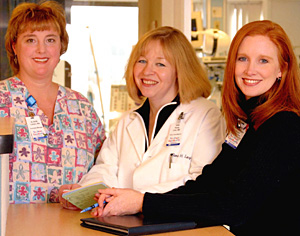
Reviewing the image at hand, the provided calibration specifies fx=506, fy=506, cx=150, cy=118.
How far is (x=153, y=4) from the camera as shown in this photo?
5125mm

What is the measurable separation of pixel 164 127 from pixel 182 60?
1.27ft

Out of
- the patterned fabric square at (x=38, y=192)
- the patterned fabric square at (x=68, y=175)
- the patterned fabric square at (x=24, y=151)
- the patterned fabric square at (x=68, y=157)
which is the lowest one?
the patterned fabric square at (x=38, y=192)

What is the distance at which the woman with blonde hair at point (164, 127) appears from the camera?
268 cm

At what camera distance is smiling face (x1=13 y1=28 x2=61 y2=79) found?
299cm

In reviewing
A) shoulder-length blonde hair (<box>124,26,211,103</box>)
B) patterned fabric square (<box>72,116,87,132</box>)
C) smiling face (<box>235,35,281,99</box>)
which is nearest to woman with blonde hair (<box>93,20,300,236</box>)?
smiling face (<box>235,35,281,99</box>)

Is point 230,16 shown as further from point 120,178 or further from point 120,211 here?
point 120,211

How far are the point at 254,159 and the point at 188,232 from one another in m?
0.39

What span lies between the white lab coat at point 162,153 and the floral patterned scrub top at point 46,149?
5.1 inches

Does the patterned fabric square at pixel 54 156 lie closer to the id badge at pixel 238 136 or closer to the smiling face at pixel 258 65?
the id badge at pixel 238 136

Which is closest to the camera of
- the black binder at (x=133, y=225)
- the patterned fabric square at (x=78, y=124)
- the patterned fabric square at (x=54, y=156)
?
the black binder at (x=133, y=225)

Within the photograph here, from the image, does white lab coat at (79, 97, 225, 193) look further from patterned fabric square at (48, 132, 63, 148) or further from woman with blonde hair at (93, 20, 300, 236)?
woman with blonde hair at (93, 20, 300, 236)

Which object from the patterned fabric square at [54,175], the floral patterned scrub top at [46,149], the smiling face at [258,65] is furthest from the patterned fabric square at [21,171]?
the smiling face at [258,65]

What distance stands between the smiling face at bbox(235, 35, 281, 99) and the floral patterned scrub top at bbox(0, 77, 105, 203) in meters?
1.18

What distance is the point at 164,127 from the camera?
9.18 ft
